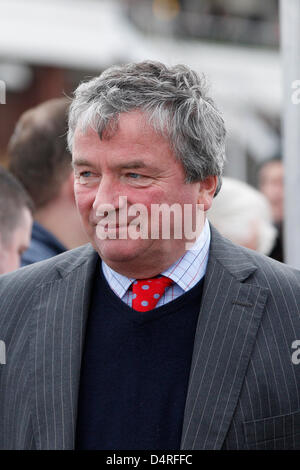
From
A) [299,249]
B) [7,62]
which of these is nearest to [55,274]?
[299,249]

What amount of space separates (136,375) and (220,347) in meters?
0.24

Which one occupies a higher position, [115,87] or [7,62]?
[7,62]

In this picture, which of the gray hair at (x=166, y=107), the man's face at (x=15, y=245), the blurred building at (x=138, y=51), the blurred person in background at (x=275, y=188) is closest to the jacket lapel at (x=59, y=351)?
the gray hair at (x=166, y=107)

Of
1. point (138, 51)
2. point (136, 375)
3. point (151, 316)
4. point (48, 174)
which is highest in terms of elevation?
point (138, 51)

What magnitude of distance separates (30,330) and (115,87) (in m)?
0.72

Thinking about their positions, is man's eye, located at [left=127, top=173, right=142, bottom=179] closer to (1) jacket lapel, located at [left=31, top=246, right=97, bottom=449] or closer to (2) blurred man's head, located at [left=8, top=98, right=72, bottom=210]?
(1) jacket lapel, located at [left=31, top=246, right=97, bottom=449]

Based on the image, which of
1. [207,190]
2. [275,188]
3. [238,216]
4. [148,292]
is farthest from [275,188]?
[148,292]

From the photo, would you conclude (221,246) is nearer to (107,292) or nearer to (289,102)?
(107,292)

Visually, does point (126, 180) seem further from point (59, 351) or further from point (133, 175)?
point (59, 351)

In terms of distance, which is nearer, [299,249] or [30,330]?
[30,330]

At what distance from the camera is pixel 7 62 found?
693 inches

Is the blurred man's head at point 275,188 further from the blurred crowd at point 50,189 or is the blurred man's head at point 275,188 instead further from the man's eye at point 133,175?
the man's eye at point 133,175

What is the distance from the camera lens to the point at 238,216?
3.93 m

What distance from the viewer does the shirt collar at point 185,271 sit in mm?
2309
